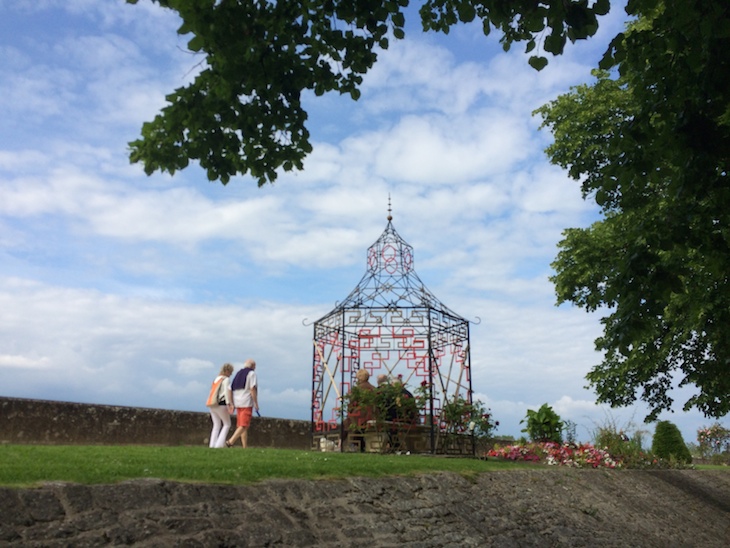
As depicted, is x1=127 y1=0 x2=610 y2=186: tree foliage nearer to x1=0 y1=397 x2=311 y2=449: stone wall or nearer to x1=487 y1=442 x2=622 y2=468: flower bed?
x1=0 y1=397 x2=311 y2=449: stone wall

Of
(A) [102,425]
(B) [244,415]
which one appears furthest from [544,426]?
(A) [102,425]

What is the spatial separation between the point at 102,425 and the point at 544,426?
40.5 feet

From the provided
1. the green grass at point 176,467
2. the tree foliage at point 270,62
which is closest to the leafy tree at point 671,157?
the tree foliage at point 270,62

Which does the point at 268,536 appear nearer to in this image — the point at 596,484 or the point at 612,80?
the point at 596,484

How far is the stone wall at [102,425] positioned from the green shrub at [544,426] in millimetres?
7889

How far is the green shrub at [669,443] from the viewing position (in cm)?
2152

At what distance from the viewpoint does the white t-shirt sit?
12250 millimetres

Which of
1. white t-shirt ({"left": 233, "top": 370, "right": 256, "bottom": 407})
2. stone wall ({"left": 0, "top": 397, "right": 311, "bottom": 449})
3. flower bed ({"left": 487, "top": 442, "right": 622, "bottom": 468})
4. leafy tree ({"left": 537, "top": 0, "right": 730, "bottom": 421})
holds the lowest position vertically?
flower bed ({"left": 487, "top": 442, "right": 622, "bottom": 468})

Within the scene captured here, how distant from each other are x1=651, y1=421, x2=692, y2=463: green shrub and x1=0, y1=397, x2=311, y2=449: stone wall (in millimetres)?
13952

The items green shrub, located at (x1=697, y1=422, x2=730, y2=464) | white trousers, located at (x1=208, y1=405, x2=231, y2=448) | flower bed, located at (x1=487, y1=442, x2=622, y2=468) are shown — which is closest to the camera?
white trousers, located at (x1=208, y1=405, x2=231, y2=448)

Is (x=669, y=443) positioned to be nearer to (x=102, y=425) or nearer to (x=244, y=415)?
(x=244, y=415)

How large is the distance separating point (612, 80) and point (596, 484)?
11.1 metres

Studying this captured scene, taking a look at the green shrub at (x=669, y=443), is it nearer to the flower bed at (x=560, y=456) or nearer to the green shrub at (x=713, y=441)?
the flower bed at (x=560, y=456)

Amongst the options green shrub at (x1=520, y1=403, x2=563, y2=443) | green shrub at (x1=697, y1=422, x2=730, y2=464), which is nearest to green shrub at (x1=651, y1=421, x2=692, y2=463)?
green shrub at (x1=520, y1=403, x2=563, y2=443)
